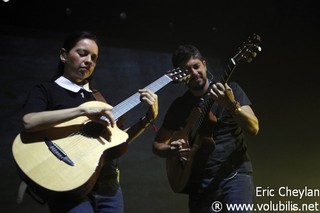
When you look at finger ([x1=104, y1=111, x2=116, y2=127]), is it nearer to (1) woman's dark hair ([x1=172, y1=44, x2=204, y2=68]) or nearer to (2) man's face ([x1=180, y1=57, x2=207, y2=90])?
(2) man's face ([x1=180, y1=57, x2=207, y2=90])

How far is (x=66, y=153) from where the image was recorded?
1694 mm

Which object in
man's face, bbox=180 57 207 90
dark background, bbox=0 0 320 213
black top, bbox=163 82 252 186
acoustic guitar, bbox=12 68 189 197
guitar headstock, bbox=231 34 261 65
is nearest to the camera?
acoustic guitar, bbox=12 68 189 197

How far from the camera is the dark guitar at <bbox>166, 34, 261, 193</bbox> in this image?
2221 millimetres

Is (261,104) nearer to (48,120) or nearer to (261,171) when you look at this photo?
(261,171)

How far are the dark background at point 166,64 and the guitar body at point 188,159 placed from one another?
2.77 feet

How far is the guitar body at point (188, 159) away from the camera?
2.20 m

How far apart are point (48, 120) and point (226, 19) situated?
250 cm

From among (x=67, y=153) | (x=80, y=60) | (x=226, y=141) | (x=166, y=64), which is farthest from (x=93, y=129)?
(x=166, y=64)

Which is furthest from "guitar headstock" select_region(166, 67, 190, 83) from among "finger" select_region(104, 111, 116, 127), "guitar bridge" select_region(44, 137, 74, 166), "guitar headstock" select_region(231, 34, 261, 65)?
"guitar bridge" select_region(44, 137, 74, 166)

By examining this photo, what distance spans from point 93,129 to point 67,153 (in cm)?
20

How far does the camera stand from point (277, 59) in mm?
3496

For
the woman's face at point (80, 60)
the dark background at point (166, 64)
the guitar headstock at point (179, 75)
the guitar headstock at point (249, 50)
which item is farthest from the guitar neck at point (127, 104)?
the dark background at point (166, 64)

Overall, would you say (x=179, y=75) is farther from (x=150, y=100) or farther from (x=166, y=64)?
(x=166, y=64)

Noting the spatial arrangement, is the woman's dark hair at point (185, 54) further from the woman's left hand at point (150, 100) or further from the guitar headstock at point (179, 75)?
the woman's left hand at point (150, 100)
